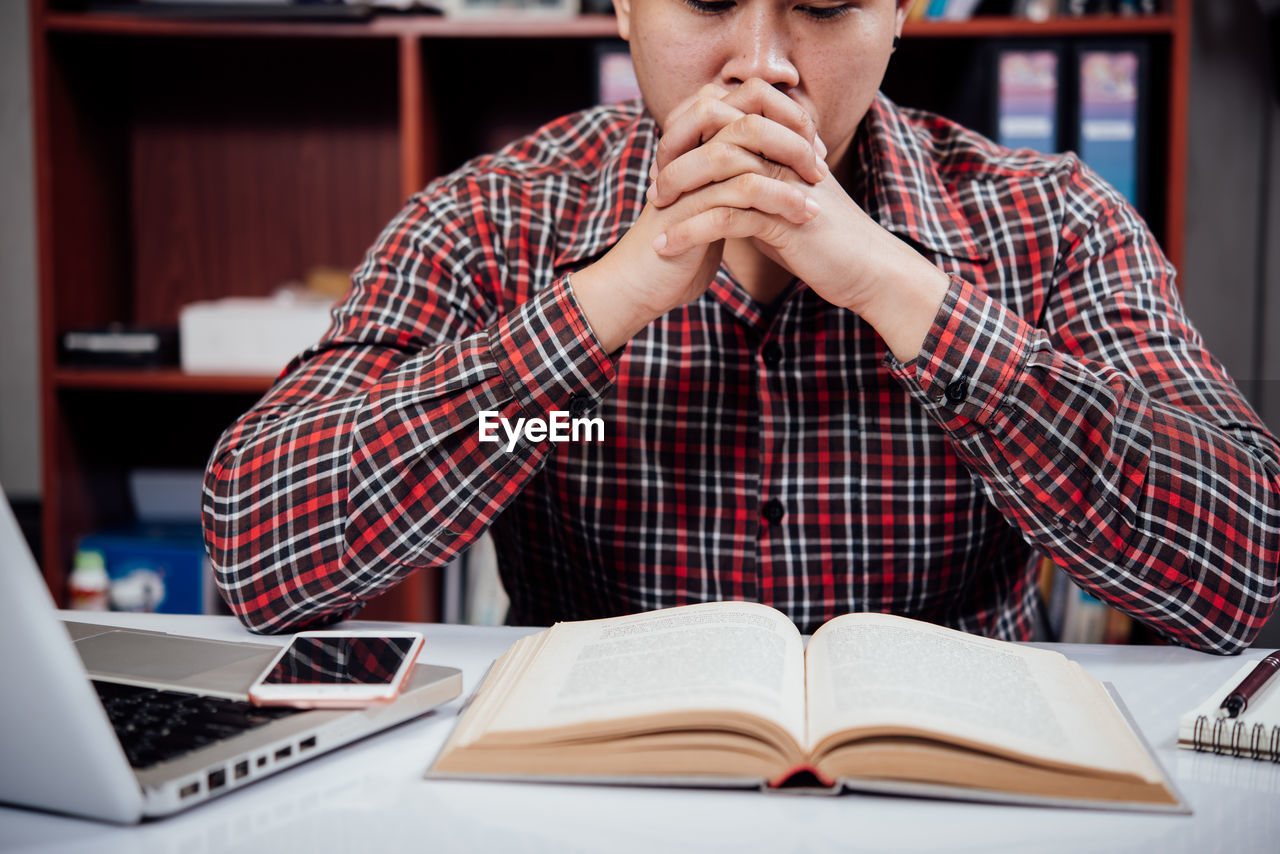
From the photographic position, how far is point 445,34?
154cm

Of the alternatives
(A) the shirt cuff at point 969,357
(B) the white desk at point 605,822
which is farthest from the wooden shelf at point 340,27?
(B) the white desk at point 605,822

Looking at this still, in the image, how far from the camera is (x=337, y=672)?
0.58 metres

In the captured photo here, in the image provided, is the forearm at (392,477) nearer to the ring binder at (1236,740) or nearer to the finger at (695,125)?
the finger at (695,125)

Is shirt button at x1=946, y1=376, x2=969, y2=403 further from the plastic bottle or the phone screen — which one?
the plastic bottle

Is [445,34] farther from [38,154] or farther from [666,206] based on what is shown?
[666,206]

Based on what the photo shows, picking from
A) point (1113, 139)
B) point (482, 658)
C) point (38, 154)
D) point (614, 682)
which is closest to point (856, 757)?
point (614, 682)

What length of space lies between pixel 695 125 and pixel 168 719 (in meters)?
0.55

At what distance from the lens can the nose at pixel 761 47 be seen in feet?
2.77

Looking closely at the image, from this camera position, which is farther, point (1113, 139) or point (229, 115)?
point (229, 115)

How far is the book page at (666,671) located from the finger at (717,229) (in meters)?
0.28

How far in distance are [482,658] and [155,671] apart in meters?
0.21

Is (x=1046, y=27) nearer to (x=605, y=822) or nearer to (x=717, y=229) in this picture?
(x=717, y=229)

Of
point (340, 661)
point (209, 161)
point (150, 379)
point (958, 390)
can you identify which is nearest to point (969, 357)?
point (958, 390)

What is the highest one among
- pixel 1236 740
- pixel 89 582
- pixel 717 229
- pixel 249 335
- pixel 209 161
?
pixel 209 161
